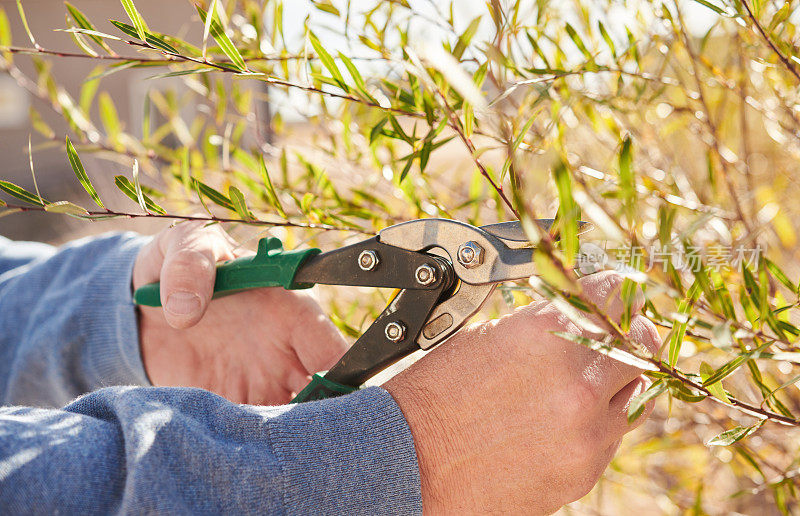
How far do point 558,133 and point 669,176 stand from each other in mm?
524

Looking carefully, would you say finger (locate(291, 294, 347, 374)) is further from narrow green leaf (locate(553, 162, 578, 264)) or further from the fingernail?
narrow green leaf (locate(553, 162, 578, 264))

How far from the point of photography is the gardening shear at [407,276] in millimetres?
1049

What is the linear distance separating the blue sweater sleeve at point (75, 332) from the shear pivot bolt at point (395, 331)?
29.2 inches

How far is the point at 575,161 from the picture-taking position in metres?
1.54

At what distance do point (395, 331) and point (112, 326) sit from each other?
0.84 m

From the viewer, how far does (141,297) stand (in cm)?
141

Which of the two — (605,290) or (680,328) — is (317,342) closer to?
(605,290)

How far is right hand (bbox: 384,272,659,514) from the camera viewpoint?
0.96 meters

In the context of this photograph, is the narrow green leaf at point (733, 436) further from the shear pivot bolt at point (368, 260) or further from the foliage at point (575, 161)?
the shear pivot bolt at point (368, 260)

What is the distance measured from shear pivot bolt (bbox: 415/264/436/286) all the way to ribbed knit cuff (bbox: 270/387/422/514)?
0.79 ft

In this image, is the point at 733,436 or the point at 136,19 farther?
the point at 136,19

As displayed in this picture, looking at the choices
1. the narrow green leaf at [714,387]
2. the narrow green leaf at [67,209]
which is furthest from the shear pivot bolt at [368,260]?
the narrow green leaf at [714,387]

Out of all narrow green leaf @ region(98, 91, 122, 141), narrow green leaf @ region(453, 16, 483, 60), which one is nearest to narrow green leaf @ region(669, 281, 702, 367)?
narrow green leaf @ region(453, 16, 483, 60)

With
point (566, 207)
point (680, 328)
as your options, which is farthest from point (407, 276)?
point (566, 207)
